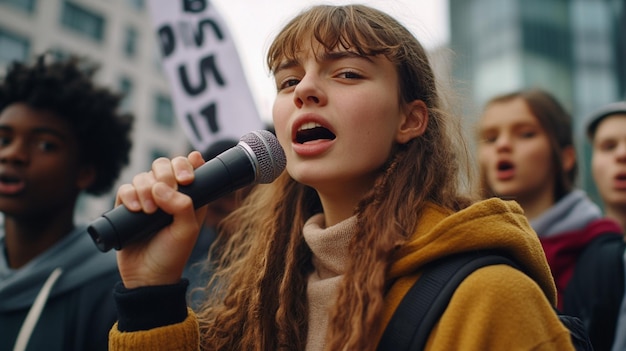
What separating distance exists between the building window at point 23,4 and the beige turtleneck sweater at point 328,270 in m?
25.3

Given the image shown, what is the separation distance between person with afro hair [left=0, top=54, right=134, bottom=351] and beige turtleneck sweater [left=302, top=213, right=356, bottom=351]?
3.62ft

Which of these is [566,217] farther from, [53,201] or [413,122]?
[53,201]

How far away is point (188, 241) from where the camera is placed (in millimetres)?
1557

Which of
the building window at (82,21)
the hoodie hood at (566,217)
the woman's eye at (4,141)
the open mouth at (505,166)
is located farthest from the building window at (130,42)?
the hoodie hood at (566,217)

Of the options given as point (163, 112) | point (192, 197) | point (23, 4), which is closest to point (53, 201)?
point (192, 197)

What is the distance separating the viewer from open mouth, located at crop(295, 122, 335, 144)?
1660 mm

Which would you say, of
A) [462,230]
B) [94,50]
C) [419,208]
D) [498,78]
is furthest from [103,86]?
[498,78]

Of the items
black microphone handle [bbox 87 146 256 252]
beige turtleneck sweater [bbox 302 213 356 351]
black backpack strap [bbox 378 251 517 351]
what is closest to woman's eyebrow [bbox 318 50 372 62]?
black microphone handle [bbox 87 146 256 252]

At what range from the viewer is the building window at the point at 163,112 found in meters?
29.0

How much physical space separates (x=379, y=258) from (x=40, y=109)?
2.26 metres

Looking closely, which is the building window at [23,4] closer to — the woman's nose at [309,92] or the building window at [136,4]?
the building window at [136,4]

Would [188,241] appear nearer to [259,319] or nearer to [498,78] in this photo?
[259,319]

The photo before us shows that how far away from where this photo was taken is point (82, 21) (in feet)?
85.1

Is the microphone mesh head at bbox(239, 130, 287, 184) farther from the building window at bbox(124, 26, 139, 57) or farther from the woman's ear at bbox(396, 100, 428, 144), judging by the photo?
the building window at bbox(124, 26, 139, 57)
